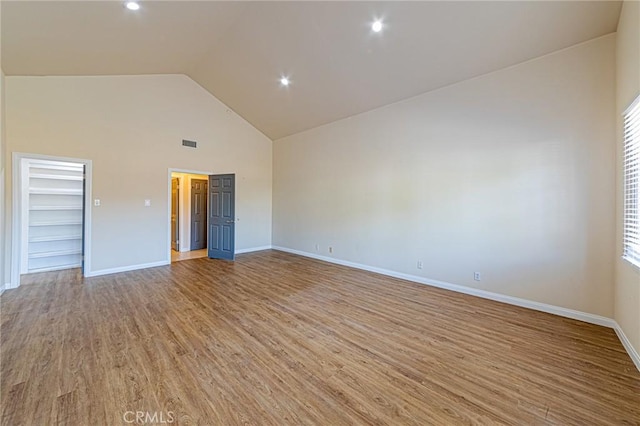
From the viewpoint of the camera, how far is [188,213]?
300 inches

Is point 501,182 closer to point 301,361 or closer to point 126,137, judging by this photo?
point 301,361

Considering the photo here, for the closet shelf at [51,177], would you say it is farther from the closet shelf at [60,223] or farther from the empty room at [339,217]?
the closet shelf at [60,223]

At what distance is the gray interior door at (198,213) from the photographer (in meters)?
7.70

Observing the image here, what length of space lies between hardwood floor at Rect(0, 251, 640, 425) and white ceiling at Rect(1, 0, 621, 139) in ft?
11.1

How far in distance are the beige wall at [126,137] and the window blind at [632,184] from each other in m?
6.93

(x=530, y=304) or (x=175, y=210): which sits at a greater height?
(x=175, y=210)

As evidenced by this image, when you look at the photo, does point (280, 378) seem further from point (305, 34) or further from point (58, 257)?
point (58, 257)

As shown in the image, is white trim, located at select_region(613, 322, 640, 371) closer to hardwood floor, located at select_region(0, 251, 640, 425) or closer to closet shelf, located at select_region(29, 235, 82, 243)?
hardwood floor, located at select_region(0, 251, 640, 425)

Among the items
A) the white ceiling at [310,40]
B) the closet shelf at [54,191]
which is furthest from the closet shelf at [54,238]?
the white ceiling at [310,40]

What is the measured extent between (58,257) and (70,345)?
3953 millimetres

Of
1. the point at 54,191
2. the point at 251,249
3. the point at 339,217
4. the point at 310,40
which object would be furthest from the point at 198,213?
the point at 310,40

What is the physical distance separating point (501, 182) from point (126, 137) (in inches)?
261

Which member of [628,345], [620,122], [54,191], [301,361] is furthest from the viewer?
[54,191]

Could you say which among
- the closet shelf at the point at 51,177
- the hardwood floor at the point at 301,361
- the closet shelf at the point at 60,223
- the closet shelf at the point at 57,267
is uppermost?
the closet shelf at the point at 51,177
